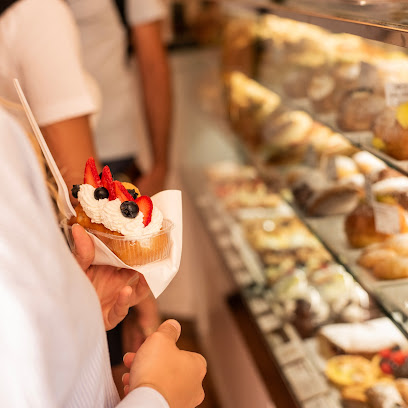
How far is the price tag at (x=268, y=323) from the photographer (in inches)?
72.4

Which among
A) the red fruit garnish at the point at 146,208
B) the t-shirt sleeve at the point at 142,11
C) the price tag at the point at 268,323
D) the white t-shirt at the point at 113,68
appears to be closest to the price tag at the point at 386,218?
the price tag at the point at 268,323

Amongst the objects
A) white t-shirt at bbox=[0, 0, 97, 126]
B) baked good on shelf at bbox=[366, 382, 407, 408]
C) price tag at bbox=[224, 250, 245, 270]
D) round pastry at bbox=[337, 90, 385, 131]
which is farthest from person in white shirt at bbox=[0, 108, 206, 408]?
price tag at bbox=[224, 250, 245, 270]

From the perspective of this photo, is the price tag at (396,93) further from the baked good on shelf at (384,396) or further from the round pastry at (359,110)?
the baked good on shelf at (384,396)

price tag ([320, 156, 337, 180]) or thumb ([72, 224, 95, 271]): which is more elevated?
thumb ([72, 224, 95, 271])

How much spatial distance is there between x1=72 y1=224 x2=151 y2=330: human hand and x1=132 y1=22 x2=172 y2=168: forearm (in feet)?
5.91

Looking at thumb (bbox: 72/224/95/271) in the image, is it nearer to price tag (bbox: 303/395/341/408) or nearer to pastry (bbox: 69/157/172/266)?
pastry (bbox: 69/157/172/266)

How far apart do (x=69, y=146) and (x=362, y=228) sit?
0.88 metres

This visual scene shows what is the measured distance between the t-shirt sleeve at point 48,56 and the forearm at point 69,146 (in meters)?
0.03

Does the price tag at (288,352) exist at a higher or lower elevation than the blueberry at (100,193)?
lower

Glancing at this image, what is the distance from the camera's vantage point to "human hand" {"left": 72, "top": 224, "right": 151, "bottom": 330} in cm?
90

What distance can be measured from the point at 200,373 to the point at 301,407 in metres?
0.74

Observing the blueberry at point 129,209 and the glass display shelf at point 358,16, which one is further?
the glass display shelf at point 358,16

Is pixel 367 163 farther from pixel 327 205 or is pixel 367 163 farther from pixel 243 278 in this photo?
pixel 243 278

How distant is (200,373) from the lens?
0.81 meters
